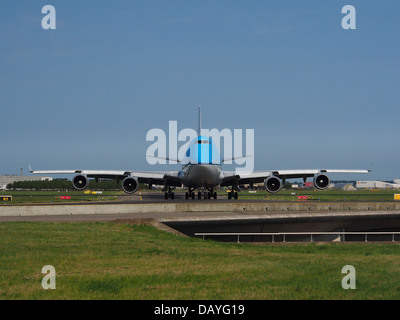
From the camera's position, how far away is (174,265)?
1638cm

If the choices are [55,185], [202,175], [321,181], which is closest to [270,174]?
[321,181]

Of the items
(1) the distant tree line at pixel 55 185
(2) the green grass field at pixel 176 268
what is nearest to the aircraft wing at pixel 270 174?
(2) the green grass field at pixel 176 268

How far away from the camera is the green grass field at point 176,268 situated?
12367 millimetres

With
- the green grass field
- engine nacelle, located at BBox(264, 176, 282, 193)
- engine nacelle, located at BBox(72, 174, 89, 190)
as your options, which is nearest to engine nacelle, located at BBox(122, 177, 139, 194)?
engine nacelle, located at BBox(72, 174, 89, 190)

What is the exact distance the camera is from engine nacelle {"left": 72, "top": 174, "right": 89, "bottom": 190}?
175 feet

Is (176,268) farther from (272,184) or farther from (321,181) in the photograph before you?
(321,181)

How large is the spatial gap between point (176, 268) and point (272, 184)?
4208 centimetres

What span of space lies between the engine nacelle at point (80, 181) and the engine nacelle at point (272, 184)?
18.6 meters

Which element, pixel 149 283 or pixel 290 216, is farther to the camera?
pixel 290 216

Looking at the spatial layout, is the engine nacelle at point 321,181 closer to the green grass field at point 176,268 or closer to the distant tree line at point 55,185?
the green grass field at point 176,268

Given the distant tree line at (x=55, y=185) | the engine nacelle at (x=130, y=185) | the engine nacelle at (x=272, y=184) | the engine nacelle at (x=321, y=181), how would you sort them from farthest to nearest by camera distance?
the distant tree line at (x=55, y=185), the engine nacelle at (x=272, y=184), the engine nacelle at (x=321, y=181), the engine nacelle at (x=130, y=185)
